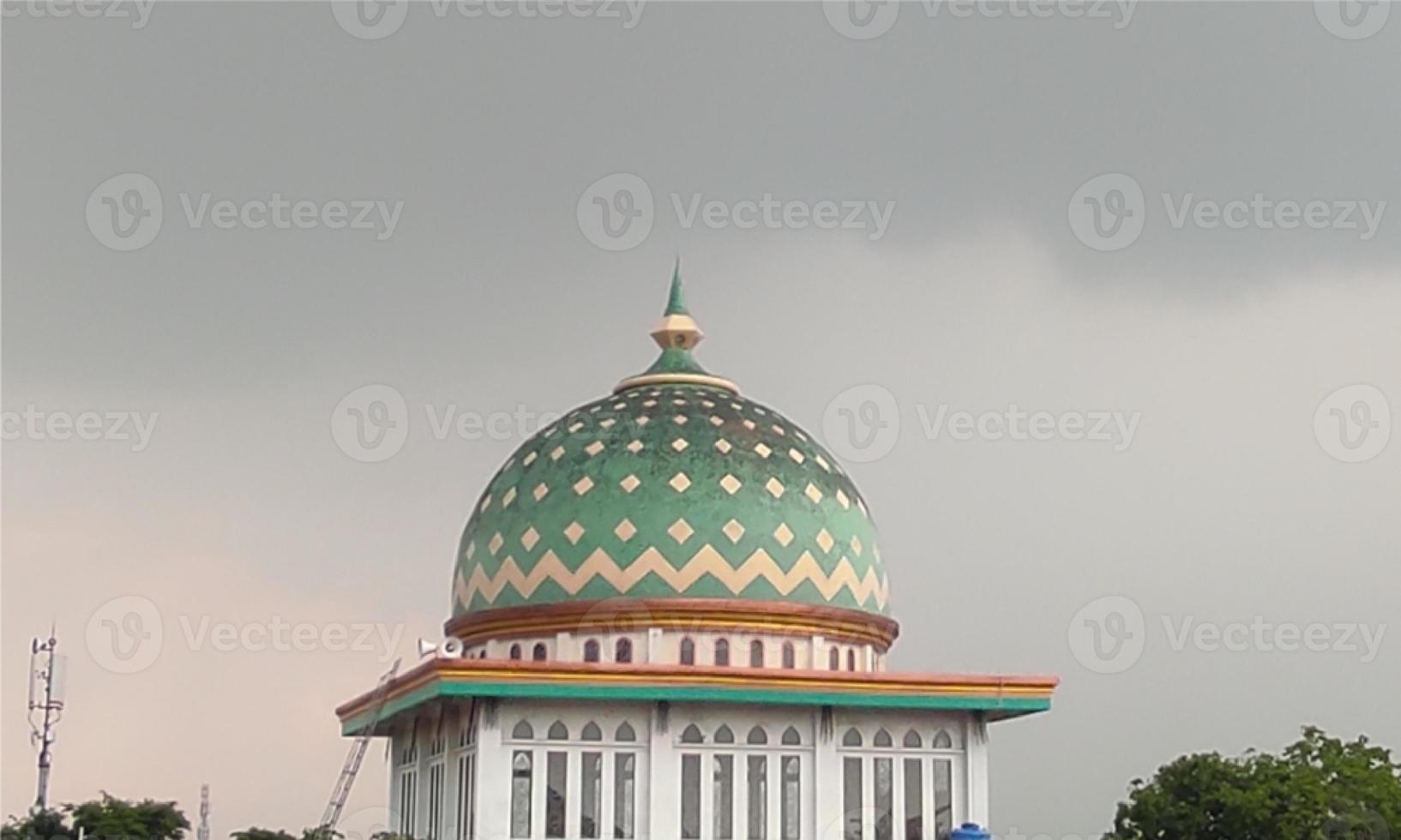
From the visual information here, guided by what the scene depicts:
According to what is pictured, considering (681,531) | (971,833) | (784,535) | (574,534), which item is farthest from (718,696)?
(574,534)

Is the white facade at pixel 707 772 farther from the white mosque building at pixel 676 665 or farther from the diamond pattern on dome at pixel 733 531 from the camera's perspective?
the diamond pattern on dome at pixel 733 531

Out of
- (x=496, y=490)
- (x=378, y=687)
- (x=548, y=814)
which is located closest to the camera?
(x=548, y=814)

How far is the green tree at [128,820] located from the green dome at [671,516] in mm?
6953

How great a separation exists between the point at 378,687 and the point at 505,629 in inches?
97.6

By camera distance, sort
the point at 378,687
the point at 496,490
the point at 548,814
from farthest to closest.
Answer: the point at 496,490 < the point at 378,687 < the point at 548,814

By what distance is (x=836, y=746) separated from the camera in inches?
1495

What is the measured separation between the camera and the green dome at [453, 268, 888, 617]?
1615 inches

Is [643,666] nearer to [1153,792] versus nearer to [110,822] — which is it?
[110,822]

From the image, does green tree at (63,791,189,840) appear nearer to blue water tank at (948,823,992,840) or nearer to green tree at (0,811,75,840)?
green tree at (0,811,75,840)

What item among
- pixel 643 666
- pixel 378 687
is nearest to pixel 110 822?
pixel 378 687

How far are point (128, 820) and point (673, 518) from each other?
34.1 ft

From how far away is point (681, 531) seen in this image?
41.1 metres

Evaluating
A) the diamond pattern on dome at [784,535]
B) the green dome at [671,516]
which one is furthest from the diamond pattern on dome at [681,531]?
the diamond pattern on dome at [784,535]

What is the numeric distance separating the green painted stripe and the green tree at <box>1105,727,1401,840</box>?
6296 millimetres
